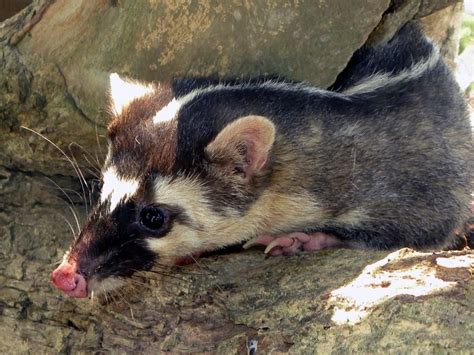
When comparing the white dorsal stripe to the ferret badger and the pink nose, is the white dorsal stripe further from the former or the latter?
the pink nose

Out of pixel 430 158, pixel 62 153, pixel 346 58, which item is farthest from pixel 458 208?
pixel 62 153

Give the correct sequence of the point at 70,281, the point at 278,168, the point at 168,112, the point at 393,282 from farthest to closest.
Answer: the point at 278,168
the point at 168,112
the point at 70,281
the point at 393,282

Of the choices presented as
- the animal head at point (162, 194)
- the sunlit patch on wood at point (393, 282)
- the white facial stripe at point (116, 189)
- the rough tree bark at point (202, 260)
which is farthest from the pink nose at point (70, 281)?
the sunlit patch on wood at point (393, 282)

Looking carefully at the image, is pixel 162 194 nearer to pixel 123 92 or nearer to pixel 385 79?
pixel 123 92

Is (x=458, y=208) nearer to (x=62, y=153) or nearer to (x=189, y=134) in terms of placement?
(x=189, y=134)

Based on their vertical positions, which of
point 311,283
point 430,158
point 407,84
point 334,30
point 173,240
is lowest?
point 311,283

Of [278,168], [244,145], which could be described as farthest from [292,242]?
[244,145]

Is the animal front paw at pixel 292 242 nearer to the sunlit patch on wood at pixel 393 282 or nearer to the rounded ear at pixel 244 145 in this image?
the rounded ear at pixel 244 145

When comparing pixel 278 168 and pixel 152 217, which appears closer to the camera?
pixel 152 217
